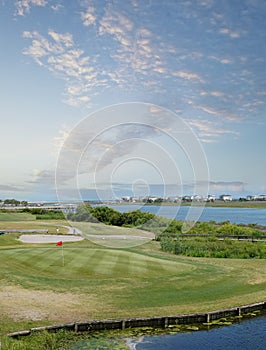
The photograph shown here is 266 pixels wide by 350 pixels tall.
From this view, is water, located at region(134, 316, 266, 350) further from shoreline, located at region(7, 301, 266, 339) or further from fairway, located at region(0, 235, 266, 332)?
fairway, located at region(0, 235, 266, 332)

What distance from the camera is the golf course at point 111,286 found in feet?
67.6

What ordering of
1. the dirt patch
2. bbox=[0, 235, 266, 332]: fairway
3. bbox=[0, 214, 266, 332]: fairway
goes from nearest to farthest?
the dirt patch, bbox=[0, 214, 266, 332]: fairway, bbox=[0, 235, 266, 332]: fairway

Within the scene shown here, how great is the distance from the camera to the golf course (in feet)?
67.6

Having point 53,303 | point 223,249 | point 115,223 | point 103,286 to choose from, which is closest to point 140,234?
point 115,223

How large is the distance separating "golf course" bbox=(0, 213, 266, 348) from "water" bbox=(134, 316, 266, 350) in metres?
2.32

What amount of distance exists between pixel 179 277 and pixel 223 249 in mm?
18145

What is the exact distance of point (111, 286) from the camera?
2595cm

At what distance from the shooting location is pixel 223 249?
45969 millimetres

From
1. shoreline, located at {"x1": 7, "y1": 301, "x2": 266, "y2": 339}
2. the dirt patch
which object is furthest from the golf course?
shoreline, located at {"x1": 7, "y1": 301, "x2": 266, "y2": 339}

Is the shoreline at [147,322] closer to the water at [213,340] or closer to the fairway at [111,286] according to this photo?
the fairway at [111,286]

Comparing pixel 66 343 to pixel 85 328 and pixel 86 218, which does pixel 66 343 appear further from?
pixel 86 218

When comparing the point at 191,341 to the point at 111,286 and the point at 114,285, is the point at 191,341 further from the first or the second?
the point at 114,285

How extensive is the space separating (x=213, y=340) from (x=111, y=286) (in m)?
9.50

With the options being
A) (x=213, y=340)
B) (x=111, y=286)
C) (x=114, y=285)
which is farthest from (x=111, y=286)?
(x=213, y=340)
